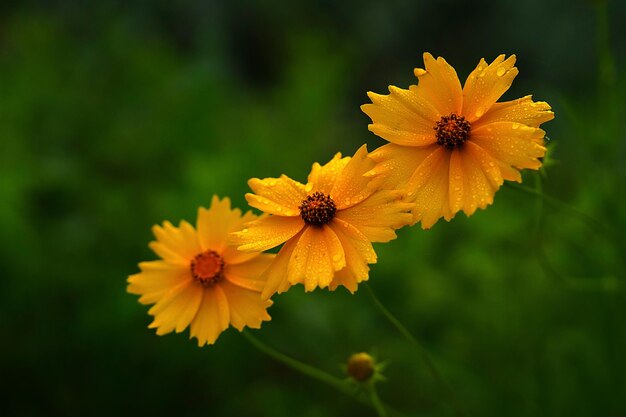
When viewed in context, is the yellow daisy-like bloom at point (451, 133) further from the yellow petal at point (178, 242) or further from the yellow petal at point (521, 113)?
the yellow petal at point (178, 242)

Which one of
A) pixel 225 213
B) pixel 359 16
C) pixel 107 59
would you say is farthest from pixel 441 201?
pixel 359 16

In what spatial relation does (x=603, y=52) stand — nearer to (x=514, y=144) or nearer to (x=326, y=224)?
(x=514, y=144)

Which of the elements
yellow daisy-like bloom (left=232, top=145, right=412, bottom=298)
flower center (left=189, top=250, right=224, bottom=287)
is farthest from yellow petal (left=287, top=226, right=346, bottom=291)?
flower center (left=189, top=250, right=224, bottom=287)

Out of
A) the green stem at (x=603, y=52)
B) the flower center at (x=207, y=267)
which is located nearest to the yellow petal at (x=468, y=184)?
the flower center at (x=207, y=267)

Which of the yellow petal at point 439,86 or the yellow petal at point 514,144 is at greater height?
the yellow petal at point 439,86

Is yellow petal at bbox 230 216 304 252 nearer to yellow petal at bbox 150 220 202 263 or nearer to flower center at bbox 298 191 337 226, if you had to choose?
flower center at bbox 298 191 337 226

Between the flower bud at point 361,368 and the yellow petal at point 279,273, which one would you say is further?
the flower bud at point 361,368

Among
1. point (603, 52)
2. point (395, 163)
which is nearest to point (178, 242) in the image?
point (395, 163)
